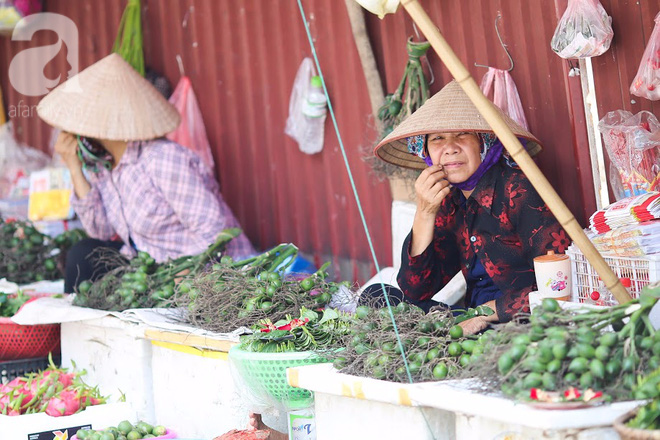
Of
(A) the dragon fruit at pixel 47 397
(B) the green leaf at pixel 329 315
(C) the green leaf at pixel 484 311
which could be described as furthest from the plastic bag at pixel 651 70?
(A) the dragon fruit at pixel 47 397

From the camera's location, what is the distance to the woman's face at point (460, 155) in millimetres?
2928

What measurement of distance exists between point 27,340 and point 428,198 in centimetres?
228

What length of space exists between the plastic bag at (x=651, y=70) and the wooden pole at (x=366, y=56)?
1.47 meters

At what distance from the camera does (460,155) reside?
2.92 meters

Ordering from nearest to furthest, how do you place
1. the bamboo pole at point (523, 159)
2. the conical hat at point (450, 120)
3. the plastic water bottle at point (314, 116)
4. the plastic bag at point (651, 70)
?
the bamboo pole at point (523, 159)
the plastic bag at point (651, 70)
the conical hat at point (450, 120)
the plastic water bottle at point (314, 116)

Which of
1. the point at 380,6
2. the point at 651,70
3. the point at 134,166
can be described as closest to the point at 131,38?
the point at 134,166

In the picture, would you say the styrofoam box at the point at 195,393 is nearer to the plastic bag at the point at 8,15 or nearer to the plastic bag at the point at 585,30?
the plastic bag at the point at 585,30

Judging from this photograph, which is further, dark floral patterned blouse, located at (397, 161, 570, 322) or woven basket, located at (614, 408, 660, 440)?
dark floral patterned blouse, located at (397, 161, 570, 322)

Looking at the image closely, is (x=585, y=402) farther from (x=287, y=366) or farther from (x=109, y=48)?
(x=109, y=48)

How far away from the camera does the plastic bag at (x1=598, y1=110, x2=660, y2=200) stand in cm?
277

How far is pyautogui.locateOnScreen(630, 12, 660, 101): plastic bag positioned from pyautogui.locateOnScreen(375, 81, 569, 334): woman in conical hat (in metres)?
0.39

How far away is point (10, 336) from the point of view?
13.1 ft

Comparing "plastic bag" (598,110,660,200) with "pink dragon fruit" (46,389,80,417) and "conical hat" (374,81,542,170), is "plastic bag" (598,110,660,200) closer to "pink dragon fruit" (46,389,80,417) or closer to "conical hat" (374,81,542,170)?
"conical hat" (374,81,542,170)

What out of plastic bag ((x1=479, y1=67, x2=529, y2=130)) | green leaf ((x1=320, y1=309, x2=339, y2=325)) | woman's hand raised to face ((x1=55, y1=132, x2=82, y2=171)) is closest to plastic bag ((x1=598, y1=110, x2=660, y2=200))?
plastic bag ((x1=479, y1=67, x2=529, y2=130))
